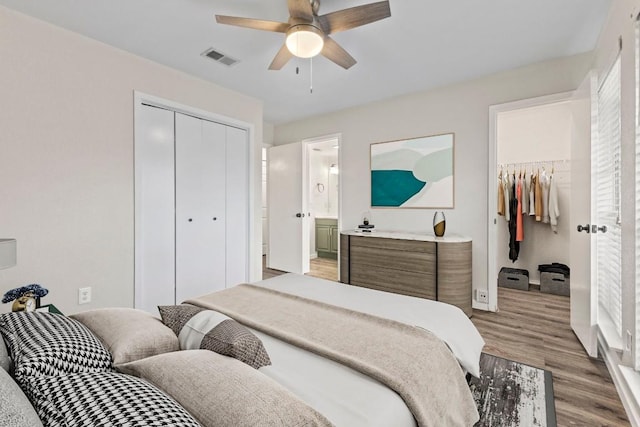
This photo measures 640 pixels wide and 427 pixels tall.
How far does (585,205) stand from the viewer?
2.36m


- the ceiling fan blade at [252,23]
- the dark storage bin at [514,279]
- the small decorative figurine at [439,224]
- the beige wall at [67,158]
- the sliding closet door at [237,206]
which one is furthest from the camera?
the dark storage bin at [514,279]

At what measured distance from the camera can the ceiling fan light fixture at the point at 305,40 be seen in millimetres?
1991

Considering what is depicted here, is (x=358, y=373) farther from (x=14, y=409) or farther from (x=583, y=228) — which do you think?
(x=583, y=228)

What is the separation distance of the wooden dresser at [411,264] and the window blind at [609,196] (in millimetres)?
1053

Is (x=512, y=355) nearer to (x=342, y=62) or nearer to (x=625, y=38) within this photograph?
(x=625, y=38)

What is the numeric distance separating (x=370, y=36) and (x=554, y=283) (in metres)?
3.79

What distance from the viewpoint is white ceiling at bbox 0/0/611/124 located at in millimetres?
2166

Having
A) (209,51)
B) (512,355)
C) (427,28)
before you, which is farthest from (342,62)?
(512,355)

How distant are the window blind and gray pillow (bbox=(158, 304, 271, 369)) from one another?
2402 mm

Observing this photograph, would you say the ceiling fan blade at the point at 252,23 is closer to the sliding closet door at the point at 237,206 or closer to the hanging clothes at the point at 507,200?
the sliding closet door at the point at 237,206

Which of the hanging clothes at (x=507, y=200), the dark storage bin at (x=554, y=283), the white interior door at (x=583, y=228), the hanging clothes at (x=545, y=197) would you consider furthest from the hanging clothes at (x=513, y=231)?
the white interior door at (x=583, y=228)

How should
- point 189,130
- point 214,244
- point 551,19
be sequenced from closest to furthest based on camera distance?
point 551,19
point 189,130
point 214,244

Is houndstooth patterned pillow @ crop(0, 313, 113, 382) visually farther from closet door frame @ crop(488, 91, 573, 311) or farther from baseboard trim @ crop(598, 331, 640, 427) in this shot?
closet door frame @ crop(488, 91, 573, 311)

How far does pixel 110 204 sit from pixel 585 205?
12.7 ft
